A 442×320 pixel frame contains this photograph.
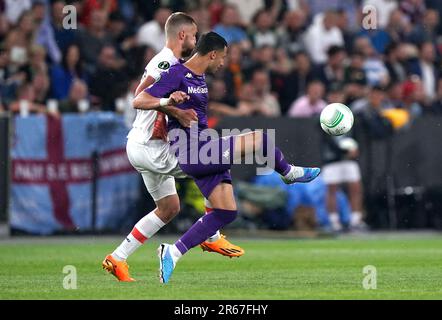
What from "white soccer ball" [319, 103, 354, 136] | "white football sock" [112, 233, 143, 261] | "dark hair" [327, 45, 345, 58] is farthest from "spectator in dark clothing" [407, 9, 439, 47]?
"white football sock" [112, 233, 143, 261]

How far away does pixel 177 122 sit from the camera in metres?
11.1

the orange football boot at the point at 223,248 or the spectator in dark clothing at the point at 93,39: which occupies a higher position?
the spectator in dark clothing at the point at 93,39

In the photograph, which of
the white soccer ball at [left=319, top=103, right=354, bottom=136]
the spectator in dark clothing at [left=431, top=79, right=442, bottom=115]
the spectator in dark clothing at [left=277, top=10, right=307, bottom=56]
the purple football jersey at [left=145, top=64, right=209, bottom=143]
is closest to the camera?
the purple football jersey at [left=145, top=64, right=209, bottom=143]

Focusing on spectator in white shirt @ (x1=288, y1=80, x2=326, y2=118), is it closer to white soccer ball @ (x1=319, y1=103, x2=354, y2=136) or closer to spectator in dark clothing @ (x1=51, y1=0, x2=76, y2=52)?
spectator in dark clothing @ (x1=51, y1=0, x2=76, y2=52)

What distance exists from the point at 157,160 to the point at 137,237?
2.60 ft

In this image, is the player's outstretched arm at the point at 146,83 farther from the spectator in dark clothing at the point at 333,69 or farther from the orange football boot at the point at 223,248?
the spectator in dark clothing at the point at 333,69

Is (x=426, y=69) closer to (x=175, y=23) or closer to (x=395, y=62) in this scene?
(x=395, y=62)

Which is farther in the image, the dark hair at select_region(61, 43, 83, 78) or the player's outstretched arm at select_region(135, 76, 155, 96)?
the dark hair at select_region(61, 43, 83, 78)

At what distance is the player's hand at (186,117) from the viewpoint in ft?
35.7

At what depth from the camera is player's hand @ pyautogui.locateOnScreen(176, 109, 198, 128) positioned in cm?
1087

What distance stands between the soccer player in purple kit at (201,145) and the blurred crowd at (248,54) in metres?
7.59

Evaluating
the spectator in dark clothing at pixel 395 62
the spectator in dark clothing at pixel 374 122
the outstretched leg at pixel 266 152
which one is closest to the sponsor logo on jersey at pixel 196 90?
the outstretched leg at pixel 266 152

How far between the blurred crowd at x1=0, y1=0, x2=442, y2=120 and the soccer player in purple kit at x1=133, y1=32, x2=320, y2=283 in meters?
7.59

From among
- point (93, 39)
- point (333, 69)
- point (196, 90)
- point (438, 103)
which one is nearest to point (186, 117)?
point (196, 90)
